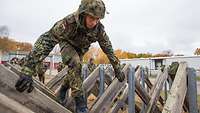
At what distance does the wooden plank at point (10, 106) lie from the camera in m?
2.39

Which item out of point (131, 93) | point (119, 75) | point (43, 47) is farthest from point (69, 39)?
point (131, 93)

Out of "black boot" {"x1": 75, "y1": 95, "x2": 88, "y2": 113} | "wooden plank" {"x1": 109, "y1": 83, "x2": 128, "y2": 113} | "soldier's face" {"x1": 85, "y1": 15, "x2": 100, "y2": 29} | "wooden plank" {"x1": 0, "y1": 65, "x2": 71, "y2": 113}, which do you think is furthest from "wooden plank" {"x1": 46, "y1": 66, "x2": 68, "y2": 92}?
"wooden plank" {"x1": 0, "y1": 65, "x2": 71, "y2": 113}

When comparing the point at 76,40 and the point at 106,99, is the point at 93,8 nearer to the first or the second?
the point at 76,40

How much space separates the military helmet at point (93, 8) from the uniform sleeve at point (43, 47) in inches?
13.0

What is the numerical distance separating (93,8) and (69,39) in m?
0.62

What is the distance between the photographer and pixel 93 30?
12.3 ft

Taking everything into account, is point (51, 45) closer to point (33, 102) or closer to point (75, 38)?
point (75, 38)

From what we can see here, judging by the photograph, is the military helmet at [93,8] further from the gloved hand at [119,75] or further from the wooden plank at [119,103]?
the wooden plank at [119,103]

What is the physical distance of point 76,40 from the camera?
3895 mm

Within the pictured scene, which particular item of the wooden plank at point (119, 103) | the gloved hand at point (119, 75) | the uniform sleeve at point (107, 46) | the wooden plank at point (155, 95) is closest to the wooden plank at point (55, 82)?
the wooden plank at point (119, 103)

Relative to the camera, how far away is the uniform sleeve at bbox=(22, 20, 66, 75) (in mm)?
3026

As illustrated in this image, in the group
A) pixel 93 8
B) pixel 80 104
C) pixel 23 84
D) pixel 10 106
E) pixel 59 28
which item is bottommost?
pixel 80 104

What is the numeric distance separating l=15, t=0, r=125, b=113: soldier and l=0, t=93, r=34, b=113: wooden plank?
0.42 metres

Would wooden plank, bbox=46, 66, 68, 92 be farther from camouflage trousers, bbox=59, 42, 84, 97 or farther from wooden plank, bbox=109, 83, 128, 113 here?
camouflage trousers, bbox=59, 42, 84, 97
